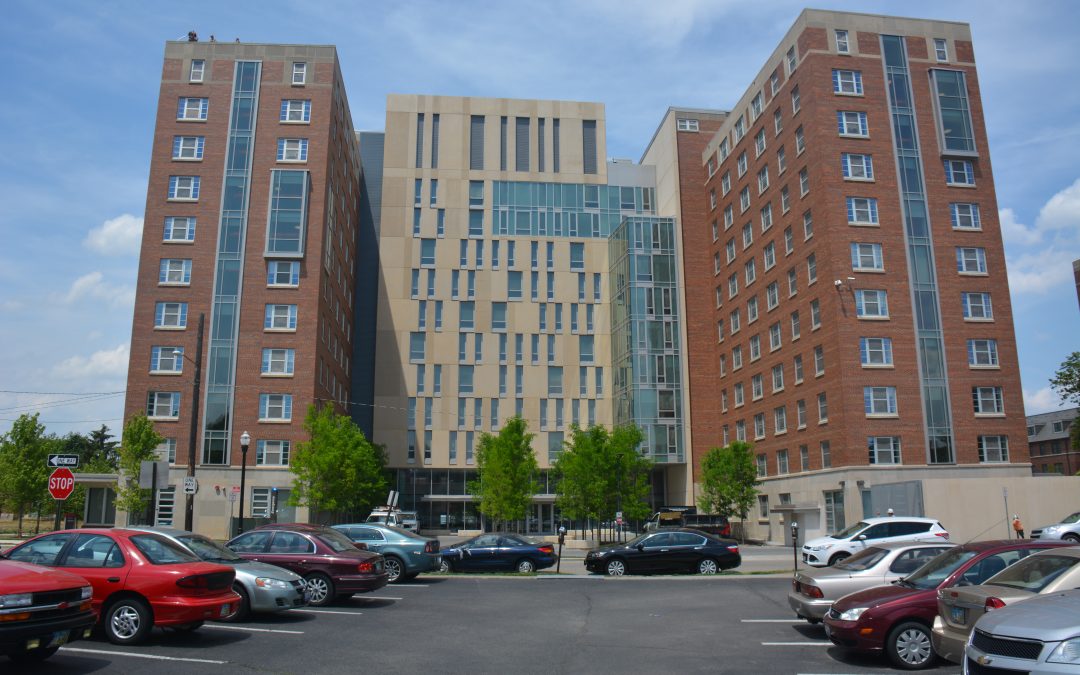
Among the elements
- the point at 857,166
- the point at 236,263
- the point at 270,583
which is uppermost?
the point at 857,166

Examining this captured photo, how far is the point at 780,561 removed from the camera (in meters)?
33.9

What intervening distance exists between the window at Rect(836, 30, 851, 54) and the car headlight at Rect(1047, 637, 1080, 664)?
161 feet

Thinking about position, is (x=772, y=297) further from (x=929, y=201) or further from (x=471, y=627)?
(x=471, y=627)

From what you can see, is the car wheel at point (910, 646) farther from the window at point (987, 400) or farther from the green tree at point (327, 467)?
the green tree at point (327, 467)

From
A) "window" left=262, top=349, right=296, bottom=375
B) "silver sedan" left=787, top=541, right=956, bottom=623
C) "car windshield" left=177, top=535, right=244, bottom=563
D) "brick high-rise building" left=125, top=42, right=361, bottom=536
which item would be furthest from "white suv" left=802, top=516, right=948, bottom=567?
"window" left=262, top=349, right=296, bottom=375

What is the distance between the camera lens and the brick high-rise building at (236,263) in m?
52.2

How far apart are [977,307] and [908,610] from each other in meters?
42.0

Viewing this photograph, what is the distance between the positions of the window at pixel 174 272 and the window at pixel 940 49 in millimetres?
49563

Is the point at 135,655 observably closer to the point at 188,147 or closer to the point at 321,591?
the point at 321,591

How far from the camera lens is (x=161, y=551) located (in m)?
12.5

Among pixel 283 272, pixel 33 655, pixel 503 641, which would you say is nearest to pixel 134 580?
pixel 33 655

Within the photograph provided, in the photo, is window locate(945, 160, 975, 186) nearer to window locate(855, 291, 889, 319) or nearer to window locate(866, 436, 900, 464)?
window locate(855, 291, 889, 319)

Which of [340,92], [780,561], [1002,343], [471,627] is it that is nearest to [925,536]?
[780,561]

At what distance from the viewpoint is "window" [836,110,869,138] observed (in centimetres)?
4909
